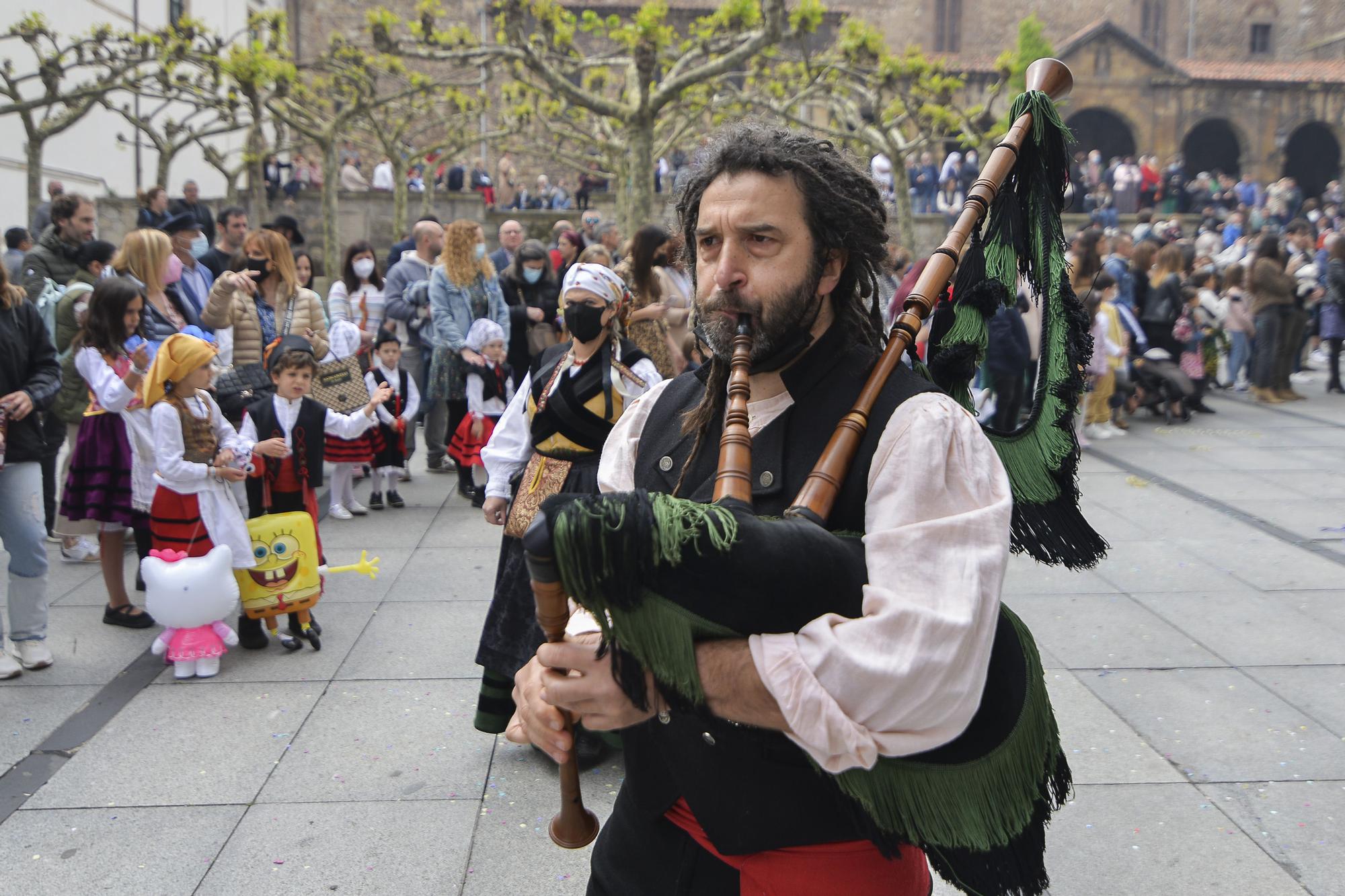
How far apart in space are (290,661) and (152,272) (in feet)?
8.62

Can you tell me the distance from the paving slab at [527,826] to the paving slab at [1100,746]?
152 cm

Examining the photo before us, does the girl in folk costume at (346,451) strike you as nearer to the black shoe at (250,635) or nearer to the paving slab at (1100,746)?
the black shoe at (250,635)

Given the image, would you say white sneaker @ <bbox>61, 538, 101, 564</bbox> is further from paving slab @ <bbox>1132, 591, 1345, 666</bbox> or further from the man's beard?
the man's beard

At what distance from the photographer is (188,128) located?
74.3 feet

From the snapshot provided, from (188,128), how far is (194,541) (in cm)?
2014

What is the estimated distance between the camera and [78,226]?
25.0 feet

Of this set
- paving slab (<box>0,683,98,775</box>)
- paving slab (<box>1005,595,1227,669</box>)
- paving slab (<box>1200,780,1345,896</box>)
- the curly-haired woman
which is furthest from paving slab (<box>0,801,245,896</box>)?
the curly-haired woman

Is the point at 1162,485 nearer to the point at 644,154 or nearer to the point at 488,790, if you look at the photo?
the point at 488,790

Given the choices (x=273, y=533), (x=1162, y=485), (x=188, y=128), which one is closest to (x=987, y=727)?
(x=273, y=533)

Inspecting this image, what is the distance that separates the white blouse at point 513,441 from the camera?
4316 mm

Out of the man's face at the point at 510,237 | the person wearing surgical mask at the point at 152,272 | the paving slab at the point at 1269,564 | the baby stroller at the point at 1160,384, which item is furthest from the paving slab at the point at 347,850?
the baby stroller at the point at 1160,384

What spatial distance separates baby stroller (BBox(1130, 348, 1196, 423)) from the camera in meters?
11.8

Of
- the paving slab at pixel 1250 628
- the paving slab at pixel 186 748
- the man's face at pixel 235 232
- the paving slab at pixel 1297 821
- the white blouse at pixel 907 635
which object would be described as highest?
the man's face at pixel 235 232

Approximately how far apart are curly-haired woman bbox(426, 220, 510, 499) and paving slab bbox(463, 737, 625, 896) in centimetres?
467
